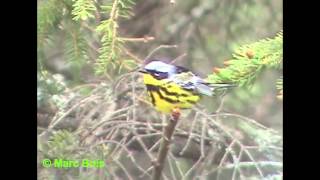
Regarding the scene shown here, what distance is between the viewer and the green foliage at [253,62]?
0.78 m

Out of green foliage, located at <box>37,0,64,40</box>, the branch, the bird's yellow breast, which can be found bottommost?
the branch

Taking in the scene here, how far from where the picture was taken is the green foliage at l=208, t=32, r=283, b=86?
30.7 inches

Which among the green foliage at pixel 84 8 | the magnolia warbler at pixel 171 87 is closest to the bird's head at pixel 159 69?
the magnolia warbler at pixel 171 87

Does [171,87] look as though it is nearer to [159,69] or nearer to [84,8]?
[159,69]

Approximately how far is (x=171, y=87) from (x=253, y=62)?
0.40ft

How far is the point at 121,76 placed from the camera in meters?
0.84

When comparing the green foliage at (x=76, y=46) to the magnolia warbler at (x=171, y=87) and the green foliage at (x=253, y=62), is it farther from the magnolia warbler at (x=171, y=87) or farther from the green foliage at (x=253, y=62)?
the green foliage at (x=253, y=62)

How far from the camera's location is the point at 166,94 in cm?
83

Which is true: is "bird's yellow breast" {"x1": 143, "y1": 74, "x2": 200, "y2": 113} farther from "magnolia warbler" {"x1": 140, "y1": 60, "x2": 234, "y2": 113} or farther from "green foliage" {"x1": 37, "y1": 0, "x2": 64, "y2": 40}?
"green foliage" {"x1": 37, "y1": 0, "x2": 64, "y2": 40}

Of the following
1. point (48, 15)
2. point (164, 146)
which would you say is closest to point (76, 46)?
point (48, 15)

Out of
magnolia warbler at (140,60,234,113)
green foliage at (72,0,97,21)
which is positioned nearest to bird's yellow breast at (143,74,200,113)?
magnolia warbler at (140,60,234,113)

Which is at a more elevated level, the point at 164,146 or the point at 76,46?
the point at 76,46
